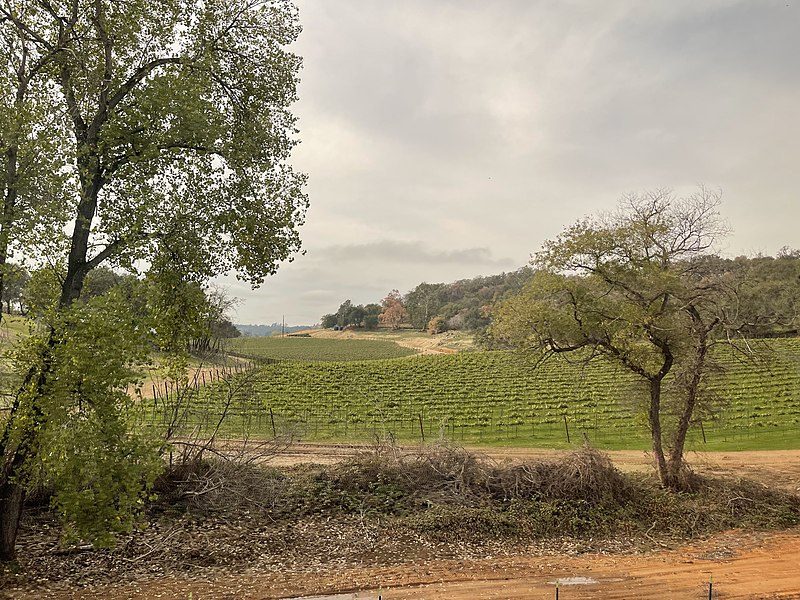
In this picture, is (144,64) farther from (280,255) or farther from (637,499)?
(637,499)

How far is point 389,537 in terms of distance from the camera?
11320 millimetres

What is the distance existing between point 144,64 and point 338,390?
28.9 m

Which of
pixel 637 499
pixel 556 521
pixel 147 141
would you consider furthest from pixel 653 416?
pixel 147 141

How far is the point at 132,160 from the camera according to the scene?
8.61m

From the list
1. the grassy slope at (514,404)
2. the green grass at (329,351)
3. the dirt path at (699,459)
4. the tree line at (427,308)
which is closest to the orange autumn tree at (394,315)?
the tree line at (427,308)

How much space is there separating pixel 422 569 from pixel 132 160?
8.45 metres

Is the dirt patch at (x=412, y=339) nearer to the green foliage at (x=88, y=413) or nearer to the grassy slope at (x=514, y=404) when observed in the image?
the grassy slope at (x=514, y=404)

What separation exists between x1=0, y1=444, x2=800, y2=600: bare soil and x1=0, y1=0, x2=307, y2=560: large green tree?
2.14 metres

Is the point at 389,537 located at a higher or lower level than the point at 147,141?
lower

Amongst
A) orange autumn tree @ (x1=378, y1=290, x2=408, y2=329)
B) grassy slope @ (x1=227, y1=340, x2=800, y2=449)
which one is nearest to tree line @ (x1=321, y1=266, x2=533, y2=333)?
orange autumn tree @ (x1=378, y1=290, x2=408, y2=329)

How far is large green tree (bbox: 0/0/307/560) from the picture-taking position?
25.3ft

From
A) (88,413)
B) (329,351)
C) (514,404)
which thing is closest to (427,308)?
(329,351)

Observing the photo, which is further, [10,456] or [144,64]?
[144,64]

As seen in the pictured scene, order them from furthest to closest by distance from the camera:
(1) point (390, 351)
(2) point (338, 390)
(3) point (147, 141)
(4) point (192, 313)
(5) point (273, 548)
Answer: (1) point (390, 351) → (2) point (338, 390) → (5) point (273, 548) → (4) point (192, 313) → (3) point (147, 141)
